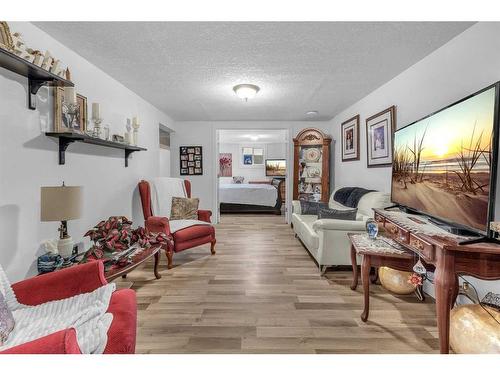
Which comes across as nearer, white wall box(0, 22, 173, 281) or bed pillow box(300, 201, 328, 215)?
white wall box(0, 22, 173, 281)

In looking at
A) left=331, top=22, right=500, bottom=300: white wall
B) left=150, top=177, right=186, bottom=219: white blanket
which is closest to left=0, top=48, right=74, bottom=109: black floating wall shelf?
left=150, top=177, right=186, bottom=219: white blanket

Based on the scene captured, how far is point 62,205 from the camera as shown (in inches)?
69.7

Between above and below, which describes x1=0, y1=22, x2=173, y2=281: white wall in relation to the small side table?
above

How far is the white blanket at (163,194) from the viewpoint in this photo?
350 cm

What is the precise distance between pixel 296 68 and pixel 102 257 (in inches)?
100

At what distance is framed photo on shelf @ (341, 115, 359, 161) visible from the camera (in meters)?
4.07

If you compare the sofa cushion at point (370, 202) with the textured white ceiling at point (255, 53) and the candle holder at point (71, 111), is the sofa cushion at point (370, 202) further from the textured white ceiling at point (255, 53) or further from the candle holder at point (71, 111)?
the candle holder at point (71, 111)

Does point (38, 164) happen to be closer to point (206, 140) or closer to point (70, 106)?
point (70, 106)

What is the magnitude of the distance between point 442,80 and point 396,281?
1.85 meters

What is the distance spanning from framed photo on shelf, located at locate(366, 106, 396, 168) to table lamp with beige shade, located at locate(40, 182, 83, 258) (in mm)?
3254

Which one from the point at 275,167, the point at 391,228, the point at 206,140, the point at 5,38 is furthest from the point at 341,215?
the point at 275,167

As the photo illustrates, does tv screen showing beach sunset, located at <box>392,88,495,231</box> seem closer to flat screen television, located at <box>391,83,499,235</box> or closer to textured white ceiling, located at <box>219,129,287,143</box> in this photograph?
flat screen television, located at <box>391,83,499,235</box>
